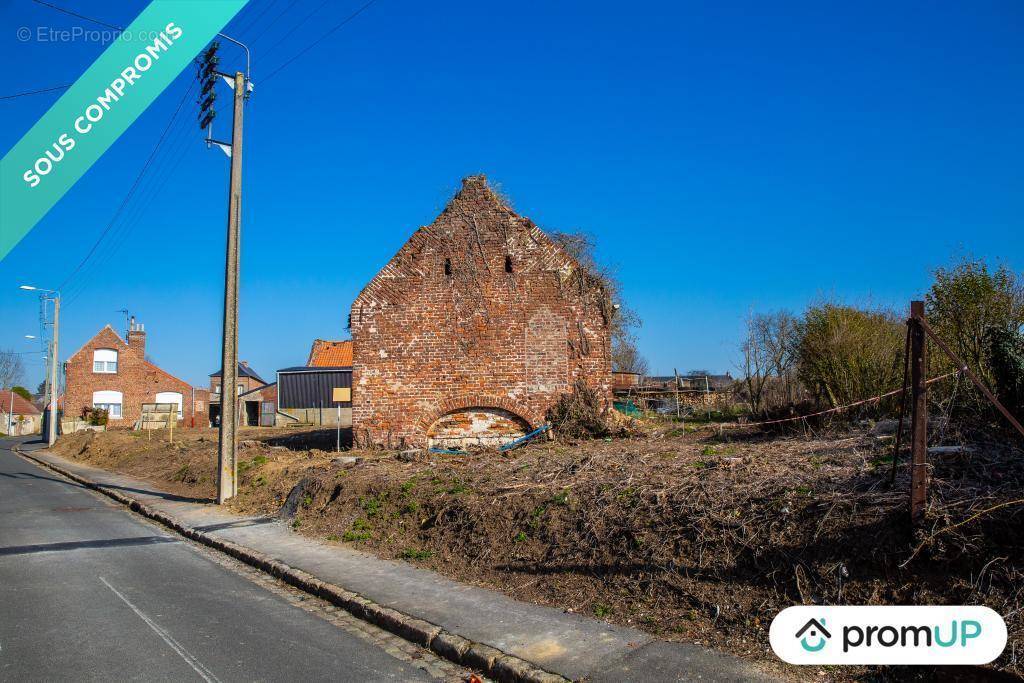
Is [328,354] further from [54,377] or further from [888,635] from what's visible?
[888,635]

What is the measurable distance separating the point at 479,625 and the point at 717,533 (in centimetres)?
251

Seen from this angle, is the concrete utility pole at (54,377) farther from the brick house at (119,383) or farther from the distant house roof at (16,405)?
the distant house roof at (16,405)

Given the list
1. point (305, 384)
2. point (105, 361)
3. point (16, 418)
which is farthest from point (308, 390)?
point (16, 418)

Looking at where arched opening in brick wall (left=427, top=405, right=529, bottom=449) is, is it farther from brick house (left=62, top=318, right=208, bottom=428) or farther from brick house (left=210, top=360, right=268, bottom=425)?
brick house (left=62, top=318, right=208, bottom=428)

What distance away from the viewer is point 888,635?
17.5 ft

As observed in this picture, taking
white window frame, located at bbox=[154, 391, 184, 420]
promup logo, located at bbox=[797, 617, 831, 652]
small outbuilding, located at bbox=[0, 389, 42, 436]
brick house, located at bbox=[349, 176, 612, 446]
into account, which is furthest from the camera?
small outbuilding, located at bbox=[0, 389, 42, 436]

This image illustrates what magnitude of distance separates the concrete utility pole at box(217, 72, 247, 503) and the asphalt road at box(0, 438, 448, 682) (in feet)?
9.20

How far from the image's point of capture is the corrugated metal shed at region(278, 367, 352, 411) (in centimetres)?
5041

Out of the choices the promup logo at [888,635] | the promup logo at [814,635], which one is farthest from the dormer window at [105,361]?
the promup logo at [814,635]

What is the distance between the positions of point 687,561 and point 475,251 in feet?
40.1

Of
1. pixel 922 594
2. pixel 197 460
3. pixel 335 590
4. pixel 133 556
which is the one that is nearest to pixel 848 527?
pixel 922 594

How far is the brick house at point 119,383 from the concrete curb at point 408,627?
169ft

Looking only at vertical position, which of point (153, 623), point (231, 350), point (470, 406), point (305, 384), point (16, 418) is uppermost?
point (305, 384)

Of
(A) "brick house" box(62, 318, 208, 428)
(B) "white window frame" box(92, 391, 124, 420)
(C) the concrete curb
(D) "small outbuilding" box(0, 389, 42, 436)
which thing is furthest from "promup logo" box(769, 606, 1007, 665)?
(D) "small outbuilding" box(0, 389, 42, 436)
